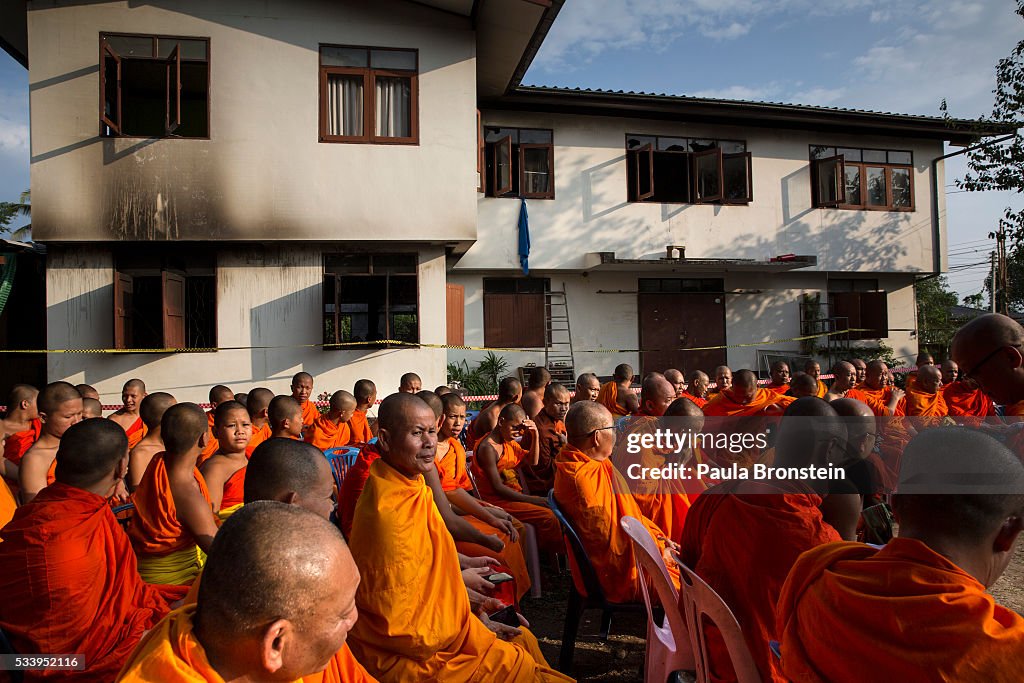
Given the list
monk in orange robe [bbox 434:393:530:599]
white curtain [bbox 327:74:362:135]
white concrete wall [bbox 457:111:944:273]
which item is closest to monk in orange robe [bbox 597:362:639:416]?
monk in orange robe [bbox 434:393:530:599]

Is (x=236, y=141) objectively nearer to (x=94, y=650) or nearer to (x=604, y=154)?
(x=604, y=154)

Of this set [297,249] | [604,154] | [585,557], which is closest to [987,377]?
[585,557]

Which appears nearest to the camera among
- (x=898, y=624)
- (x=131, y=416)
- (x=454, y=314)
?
(x=898, y=624)

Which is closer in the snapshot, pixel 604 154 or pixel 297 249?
pixel 297 249

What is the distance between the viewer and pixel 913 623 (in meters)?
1.51

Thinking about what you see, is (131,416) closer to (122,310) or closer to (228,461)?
(228,461)

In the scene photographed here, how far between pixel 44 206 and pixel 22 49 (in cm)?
376

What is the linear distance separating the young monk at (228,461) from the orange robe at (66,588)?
4.47 ft

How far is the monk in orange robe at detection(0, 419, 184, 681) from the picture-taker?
2.55 metres

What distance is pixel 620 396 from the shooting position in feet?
24.3

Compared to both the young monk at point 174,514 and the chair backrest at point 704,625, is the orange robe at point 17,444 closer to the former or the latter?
the young monk at point 174,514

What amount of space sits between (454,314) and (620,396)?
5.51m

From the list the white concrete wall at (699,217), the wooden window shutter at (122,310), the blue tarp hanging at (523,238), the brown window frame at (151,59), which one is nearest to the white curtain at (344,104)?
the brown window frame at (151,59)

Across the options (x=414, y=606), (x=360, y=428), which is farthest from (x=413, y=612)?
(x=360, y=428)
